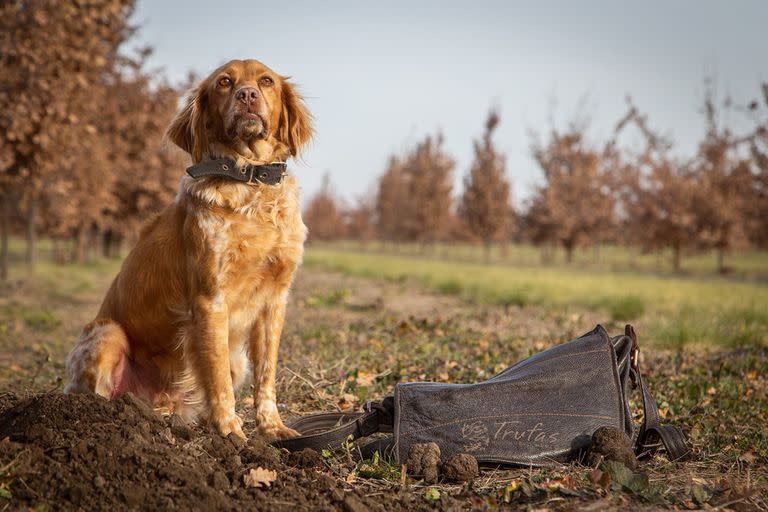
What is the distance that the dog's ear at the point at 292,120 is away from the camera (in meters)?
3.98

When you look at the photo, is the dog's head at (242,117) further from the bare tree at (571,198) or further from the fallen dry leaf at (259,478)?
the bare tree at (571,198)

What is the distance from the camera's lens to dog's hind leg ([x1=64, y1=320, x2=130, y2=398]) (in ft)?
11.4

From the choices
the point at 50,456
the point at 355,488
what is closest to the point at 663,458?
the point at 355,488

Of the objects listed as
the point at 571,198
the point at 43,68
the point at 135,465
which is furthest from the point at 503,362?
the point at 571,198

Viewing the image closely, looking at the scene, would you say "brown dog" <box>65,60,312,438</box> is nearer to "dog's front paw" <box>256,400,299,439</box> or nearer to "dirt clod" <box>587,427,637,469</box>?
"dog's front paw" <box>256,400,299,439</box>

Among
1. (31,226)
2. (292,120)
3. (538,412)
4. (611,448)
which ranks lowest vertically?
(611,448)

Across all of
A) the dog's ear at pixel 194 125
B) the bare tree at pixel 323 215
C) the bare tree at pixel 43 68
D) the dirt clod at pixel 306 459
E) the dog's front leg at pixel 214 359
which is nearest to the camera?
the dirt clod at pixel 306 459

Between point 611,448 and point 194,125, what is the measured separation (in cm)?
298

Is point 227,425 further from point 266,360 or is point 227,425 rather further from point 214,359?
point 266,360

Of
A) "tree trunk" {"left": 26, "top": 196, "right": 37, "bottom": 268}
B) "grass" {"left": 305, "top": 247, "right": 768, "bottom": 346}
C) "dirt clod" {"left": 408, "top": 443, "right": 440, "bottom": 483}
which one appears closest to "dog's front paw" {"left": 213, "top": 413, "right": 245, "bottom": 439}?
"dirt clod" {"left": 408, "top": 443, "right": 440, "bottom": 483}

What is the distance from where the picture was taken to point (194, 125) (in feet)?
12.4

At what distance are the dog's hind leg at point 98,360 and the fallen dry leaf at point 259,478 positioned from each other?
4.01 feet

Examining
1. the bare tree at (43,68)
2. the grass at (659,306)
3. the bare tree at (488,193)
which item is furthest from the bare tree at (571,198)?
the bare tree at (43,68)

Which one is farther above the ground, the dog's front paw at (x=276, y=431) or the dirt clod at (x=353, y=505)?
the dirt clod at (x=353, y=505)
